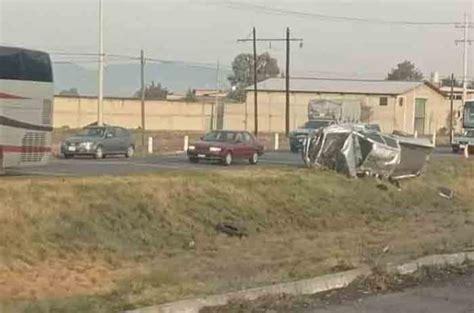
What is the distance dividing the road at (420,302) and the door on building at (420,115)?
322 ft

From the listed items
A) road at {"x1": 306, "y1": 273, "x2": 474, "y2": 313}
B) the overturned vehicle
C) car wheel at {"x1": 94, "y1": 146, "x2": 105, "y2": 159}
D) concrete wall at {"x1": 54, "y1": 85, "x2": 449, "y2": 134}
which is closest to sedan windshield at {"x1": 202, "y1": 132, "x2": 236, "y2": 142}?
car wheel at {"x1": 94, "y1": 146, "x2": 105, "y2": 159}

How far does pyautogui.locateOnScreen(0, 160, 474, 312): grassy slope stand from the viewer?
1491cm

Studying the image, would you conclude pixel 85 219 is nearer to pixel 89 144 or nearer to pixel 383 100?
pixel 89 144

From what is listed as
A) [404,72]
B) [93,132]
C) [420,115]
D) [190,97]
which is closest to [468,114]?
[93,132]

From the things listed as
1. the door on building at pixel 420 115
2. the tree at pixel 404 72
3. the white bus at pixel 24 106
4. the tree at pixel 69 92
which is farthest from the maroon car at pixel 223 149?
the tree at pixel 404 72

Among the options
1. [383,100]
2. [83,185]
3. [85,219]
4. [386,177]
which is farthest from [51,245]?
[383,100]

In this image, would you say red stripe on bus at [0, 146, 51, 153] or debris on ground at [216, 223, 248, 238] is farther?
red stripe on bus at [0, 146, 51, 153]

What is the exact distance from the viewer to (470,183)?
39.8 m

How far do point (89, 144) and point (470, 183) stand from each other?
54.9ft

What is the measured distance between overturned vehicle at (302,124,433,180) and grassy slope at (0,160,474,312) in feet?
2.90

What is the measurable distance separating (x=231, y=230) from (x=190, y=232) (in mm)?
1452

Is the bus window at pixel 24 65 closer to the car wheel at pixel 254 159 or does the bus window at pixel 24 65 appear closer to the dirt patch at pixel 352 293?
the dirt patch at pixel 352 293

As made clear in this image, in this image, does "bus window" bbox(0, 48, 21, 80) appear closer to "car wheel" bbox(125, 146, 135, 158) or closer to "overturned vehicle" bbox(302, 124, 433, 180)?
"overturned vehicle" bbox(302, 124, 433, 180)

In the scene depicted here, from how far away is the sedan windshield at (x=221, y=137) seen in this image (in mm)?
41156
